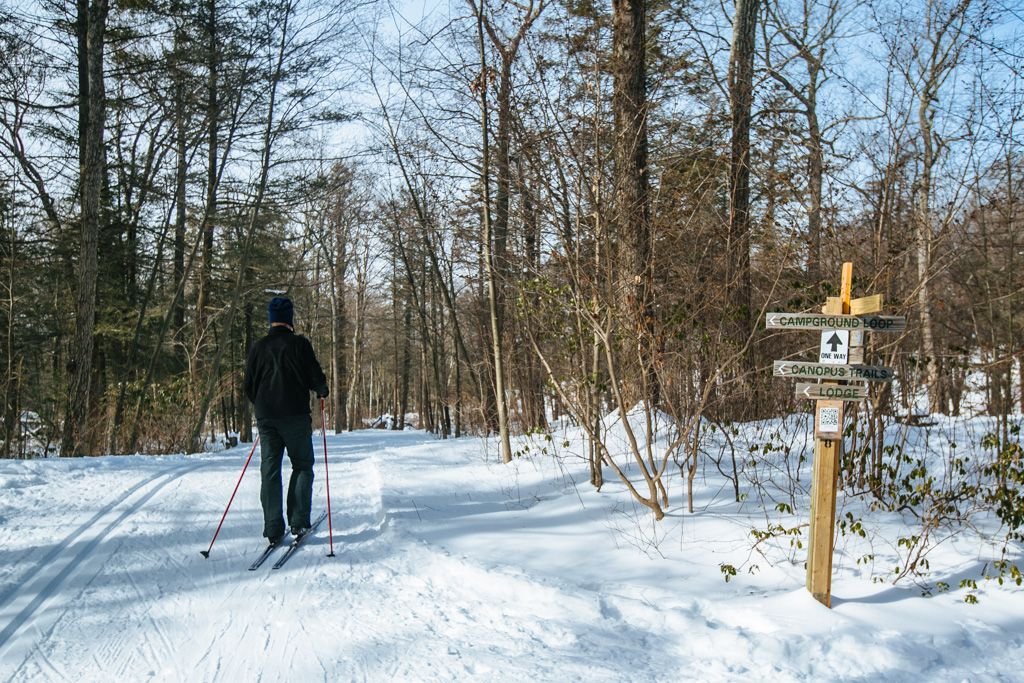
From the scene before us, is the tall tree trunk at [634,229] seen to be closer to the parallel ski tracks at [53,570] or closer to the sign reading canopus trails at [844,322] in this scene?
the sign reading canopus trails at [844,322]

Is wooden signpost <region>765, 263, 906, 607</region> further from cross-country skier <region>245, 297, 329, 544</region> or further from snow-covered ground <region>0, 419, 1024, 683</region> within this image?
cross-country skier <region>245, 297, 329, 544</region>

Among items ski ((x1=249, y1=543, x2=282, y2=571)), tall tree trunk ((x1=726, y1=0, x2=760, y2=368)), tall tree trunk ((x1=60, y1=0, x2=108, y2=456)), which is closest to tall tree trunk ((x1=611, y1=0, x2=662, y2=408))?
tall tree trunk ((x1=726, y1=0, x2=760, y2=368))

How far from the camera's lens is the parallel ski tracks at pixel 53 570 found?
4.02 metres

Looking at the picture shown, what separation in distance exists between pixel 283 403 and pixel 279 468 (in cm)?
55

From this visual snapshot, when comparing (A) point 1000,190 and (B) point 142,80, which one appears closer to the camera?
(A) point 1000,190

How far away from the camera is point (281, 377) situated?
594cm

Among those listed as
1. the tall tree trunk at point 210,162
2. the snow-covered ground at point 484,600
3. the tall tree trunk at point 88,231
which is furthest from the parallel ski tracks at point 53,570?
the tall tree trunk at point 210,162

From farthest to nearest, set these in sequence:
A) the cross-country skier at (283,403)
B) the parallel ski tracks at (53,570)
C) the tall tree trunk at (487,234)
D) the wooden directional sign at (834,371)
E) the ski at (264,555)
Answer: the tall tree trunk at (487,234) → the cross-country skier at (283,403) → the ski at (264,555) → the wooden directional sign at (834,371) → the parallel ski tracks at (53,570)

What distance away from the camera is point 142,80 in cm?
1473

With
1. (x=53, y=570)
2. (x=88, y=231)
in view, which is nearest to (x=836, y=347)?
(x=53, y=570)

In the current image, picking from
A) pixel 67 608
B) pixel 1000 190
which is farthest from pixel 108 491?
pixel 1000 190

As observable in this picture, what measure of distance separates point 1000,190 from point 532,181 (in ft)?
12.8

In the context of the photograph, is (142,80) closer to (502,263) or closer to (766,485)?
(502,263)

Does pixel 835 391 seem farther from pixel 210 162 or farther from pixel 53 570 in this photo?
pixel 210 162
